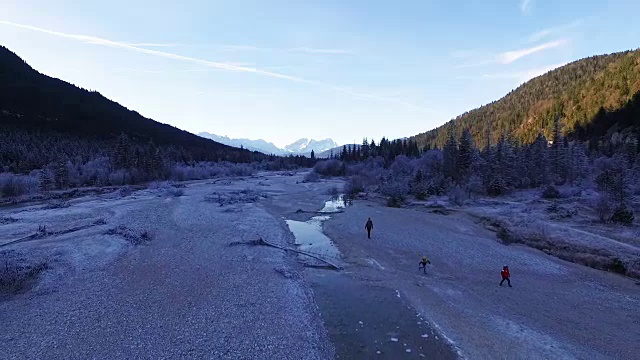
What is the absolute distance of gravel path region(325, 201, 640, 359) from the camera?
1580cm

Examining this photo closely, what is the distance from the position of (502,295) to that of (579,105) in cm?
15737

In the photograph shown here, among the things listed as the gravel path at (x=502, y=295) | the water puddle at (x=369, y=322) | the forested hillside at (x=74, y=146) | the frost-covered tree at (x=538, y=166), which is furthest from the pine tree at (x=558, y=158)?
the forested hillside at (x=74, y=146)

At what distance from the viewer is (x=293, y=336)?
1609 centimetres

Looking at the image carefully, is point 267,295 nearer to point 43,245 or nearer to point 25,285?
point 25,285

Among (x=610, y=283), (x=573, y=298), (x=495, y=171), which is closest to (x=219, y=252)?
(x=573, y=298)

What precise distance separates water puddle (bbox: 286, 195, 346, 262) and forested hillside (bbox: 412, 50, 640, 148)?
67132mm

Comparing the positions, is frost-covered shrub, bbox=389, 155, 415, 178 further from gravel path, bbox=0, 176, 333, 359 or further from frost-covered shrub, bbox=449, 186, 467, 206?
gravel path, bbox=0, 176, 333, 359

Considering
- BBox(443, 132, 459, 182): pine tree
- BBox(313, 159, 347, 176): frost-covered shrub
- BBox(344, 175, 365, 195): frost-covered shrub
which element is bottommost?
BBox(344, 175, 365, 195): frost-covered shrub

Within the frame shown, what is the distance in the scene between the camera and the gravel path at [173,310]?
48.1 ft

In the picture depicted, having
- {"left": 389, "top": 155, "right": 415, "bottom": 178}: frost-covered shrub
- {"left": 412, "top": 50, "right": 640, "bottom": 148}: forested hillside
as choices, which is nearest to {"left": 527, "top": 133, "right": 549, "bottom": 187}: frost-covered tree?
{"left": 412, "top": 50, "right": 640, "bottom": 148}: forested hillside

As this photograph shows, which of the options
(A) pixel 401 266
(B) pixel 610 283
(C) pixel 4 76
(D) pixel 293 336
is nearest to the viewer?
(D) pixel 293 336

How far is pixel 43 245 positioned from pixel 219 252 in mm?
12772

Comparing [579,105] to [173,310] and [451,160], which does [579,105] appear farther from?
[173,310]

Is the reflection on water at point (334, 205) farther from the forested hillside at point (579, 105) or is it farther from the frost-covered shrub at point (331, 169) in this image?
the frost-covered shrub at point (331, 169)
